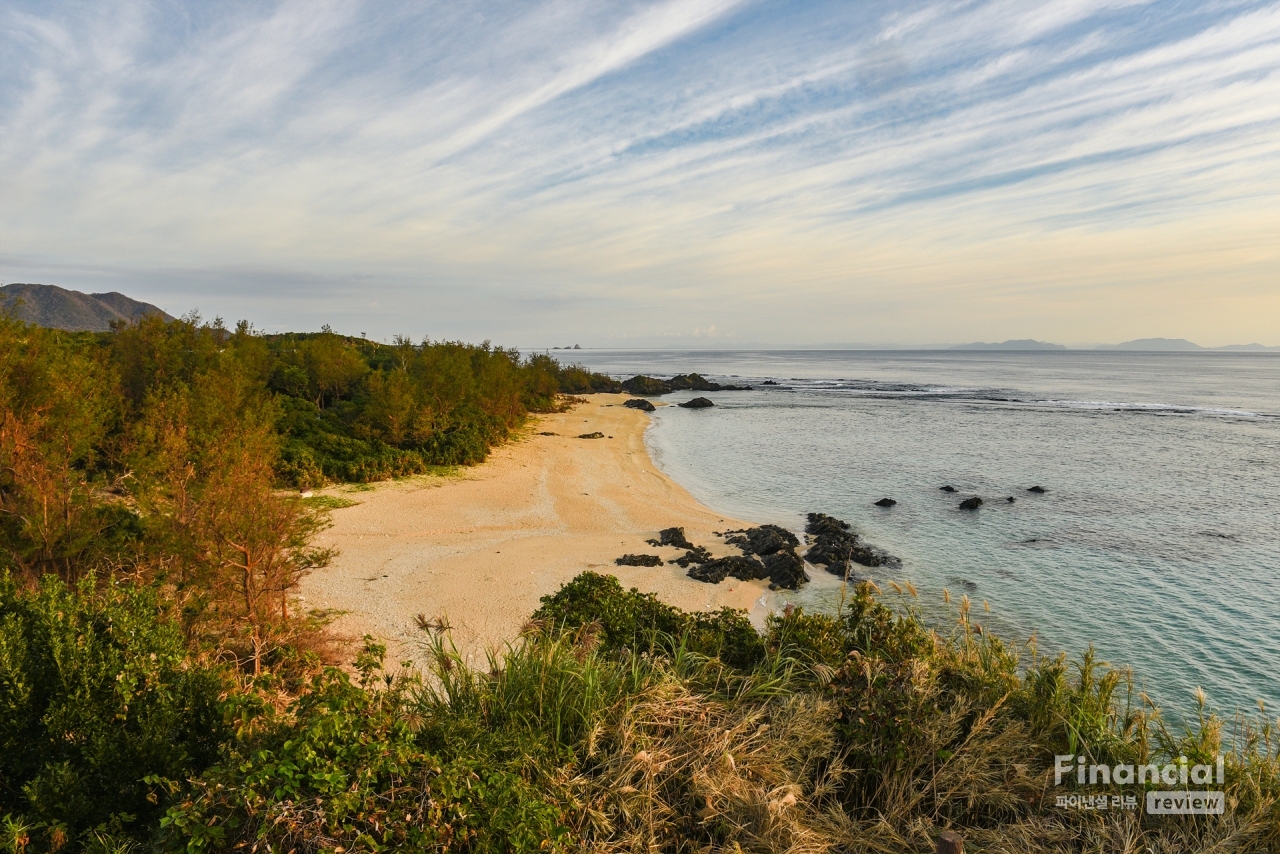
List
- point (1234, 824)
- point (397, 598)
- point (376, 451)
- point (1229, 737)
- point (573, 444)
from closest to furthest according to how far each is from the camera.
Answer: point (1234, 824) → point (1229, 737) → point (397, 598) → point (376, 451) → point (573, 444)

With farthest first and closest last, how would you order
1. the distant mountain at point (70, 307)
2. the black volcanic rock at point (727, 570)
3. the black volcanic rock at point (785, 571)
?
the distant mountain at point (70, 307)
the black volcanic rock at point (727, 570)
the black volcanic rock at point (785, 571)

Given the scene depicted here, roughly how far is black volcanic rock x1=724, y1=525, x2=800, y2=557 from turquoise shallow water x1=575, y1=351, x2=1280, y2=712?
1955 mm

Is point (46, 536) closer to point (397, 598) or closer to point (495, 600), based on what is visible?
point (397, 598)

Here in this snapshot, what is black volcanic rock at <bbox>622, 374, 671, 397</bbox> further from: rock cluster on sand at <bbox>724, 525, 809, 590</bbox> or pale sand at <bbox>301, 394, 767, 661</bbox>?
rock cluster on sand at <bbox>724, 525, 809, 590</bbox>

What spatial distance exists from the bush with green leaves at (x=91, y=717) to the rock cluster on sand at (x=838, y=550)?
15.3m

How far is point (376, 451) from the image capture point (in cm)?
2577

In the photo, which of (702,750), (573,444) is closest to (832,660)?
(702,750)

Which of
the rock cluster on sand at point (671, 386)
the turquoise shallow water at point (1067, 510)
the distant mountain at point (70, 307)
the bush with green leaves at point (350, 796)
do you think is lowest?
the turquoise shallow water at point (1067, 510)

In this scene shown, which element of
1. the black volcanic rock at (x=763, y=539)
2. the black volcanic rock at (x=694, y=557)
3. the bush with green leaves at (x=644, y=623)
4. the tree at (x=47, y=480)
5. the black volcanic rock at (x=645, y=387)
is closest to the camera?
the bush with green leaves at (x=644, y=623)

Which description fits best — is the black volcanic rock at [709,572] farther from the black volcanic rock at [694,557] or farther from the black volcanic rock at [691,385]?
the black volcanic rock at [691,385]

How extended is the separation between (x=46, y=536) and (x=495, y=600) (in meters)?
7.66

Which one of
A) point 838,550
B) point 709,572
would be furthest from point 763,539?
point 709,572

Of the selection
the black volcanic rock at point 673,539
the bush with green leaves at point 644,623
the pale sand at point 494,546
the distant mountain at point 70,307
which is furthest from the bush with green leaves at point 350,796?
the distant mountain at point 70,307

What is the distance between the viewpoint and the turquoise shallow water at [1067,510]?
13891 mm
